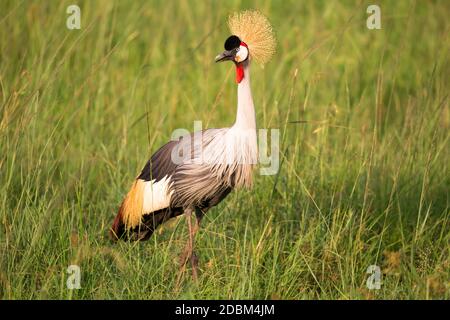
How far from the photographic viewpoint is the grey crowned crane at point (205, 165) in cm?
315

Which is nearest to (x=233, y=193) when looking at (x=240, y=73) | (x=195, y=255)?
(x=195, y=255)

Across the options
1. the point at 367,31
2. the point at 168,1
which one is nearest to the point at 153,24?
the point at 168,1

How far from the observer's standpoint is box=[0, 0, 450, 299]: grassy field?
316cm

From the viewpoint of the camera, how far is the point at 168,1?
5594mm

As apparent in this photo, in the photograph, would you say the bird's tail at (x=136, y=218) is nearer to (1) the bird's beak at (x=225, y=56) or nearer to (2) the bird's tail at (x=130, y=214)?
(2) the bird's tail at (x=130, y=214)

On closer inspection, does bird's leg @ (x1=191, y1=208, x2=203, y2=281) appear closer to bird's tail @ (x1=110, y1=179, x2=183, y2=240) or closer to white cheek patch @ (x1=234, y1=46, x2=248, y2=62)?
bird's tail @ (x1=110, y1=179, x2=183, y2=240)

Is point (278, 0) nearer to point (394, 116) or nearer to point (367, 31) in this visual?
point (367, 31)

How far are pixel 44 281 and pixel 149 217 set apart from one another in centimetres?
54

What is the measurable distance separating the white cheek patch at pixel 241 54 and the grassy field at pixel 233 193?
317 millimetres

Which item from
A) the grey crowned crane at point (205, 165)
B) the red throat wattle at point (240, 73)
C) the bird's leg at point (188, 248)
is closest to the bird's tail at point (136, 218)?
the grey crowned crane at point (205, 165)

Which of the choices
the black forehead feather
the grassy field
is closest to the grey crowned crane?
the black forehead feather

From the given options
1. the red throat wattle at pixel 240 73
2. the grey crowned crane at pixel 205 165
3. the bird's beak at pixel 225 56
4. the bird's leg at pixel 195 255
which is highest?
the bird's beak at pixel 225 56
